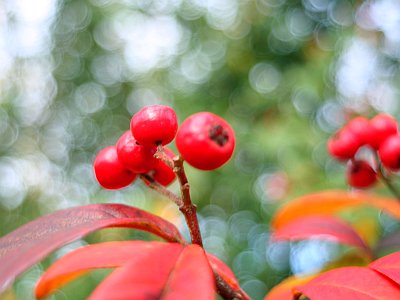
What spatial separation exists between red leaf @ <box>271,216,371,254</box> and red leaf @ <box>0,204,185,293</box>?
1.30 feet

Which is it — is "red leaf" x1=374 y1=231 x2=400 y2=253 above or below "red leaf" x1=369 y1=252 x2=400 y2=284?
below

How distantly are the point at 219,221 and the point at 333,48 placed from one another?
1.32 m

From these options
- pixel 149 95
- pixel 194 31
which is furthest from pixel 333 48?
Result: pixel 149 95

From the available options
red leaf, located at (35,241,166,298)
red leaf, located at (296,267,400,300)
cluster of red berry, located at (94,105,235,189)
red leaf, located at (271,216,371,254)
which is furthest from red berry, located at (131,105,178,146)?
red leaf, located at (271,216,371,254)

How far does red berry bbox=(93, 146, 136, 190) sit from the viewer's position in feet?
2.14

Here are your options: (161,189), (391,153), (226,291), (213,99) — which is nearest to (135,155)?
(161,189)

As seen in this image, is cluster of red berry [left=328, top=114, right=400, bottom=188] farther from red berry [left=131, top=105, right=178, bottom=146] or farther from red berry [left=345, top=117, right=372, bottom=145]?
red berry [left=131, top=105, right=178, bottom=146]

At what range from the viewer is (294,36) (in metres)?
2.89

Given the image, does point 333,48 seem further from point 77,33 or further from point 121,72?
point 77,33

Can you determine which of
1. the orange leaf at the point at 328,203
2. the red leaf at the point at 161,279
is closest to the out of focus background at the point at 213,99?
the orange leaf at the point at 328,203

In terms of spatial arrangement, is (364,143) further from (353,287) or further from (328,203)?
(353,287)

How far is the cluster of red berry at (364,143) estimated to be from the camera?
1044 millimetres

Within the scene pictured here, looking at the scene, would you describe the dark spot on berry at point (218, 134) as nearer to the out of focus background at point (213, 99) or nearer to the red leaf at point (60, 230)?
the red leaf at point (60, 230)

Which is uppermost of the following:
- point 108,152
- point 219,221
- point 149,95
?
point 108,152
